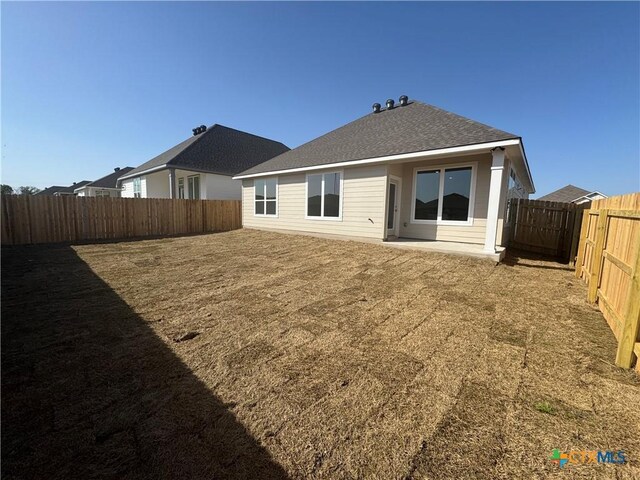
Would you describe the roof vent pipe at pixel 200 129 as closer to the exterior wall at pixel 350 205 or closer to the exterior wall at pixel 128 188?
the exterior wall at pixel 128 188

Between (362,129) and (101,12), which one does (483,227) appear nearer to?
(362,129)

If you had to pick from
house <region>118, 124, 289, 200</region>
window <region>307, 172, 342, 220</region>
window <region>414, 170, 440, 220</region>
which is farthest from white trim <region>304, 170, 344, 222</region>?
house <region>118, 124, 289, 200</region>

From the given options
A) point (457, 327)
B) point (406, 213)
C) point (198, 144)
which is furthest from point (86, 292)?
point (198, 144)

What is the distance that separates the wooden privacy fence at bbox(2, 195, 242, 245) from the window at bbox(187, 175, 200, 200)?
363cm

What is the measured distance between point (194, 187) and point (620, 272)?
1885cm

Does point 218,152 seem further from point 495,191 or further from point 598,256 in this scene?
point 598,256

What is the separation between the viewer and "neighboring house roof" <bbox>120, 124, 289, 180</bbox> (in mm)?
15250

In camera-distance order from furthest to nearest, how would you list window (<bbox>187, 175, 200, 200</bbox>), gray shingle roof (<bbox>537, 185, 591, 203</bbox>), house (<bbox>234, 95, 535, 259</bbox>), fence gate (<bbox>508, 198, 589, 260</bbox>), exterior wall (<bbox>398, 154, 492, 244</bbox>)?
gray shingle roof (<bbox>537, 185, 591, 203</bbox>), window (<bbox>187, 175, 200, 200</bbox>), fence gate (<bbox>508, 198, 589, 260</bbox>), exterior wall (<bbox>398, 154, 492, 244</bbox>), house (<bbox>234, 95, 535, 259</bbox>)

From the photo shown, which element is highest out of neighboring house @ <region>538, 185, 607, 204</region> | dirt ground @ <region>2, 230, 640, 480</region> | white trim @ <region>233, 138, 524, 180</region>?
neighboring house @ <region>538, 185, 607, 204</region>

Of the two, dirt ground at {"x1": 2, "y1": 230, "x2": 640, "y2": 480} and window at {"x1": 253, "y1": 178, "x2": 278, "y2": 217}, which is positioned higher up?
window at {"x1": 253, "y1": 178, "x2": 278, "y2": 217}

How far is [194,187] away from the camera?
56.5 ft

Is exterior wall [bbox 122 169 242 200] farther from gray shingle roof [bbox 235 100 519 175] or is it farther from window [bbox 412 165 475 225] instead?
window [bbox 412 165 475 225]

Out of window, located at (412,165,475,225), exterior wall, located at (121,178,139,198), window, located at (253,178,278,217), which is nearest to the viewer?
window, located at (412,165,475,225)

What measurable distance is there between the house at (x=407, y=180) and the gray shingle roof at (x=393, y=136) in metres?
0.04
